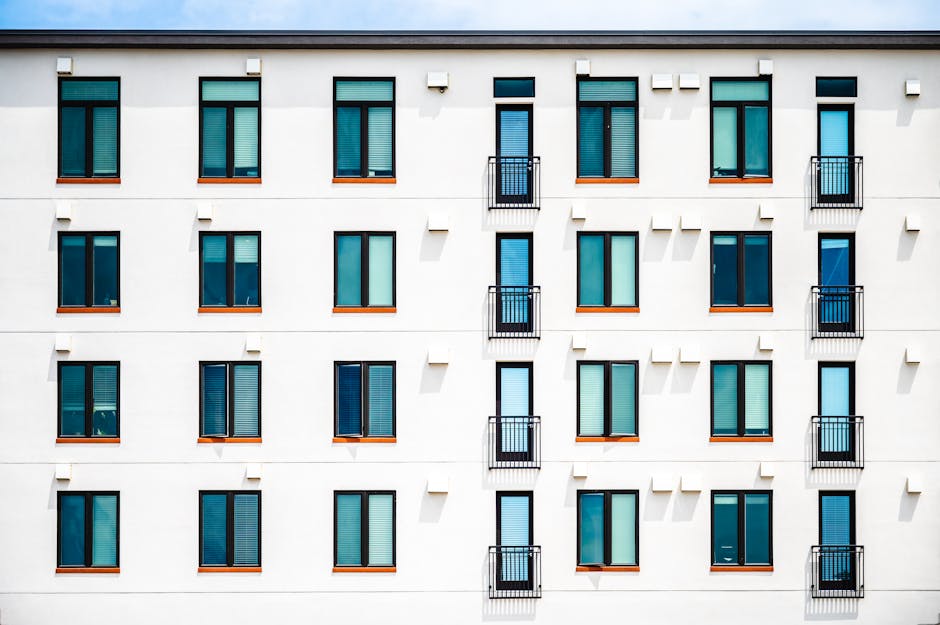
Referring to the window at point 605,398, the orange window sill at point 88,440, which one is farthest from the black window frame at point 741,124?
the orange window sill at point 88,440

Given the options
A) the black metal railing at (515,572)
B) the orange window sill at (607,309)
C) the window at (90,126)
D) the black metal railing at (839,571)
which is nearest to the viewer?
the black metal railing at (515,572)

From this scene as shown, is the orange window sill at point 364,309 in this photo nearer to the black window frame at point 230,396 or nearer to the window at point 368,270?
the window at point 368,270

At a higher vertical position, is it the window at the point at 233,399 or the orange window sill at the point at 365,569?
the window at the point at 233,399

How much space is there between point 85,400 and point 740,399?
13.3m

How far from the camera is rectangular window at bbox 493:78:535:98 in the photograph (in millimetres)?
17453

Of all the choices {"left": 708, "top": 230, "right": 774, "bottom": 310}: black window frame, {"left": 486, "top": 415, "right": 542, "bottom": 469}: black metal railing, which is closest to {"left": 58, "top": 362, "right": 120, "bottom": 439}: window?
{"left": 486, "top": 415, "right": 542, "bottom": 469}: black metal railing

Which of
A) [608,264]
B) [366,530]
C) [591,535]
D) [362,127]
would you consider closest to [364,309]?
[362,127]

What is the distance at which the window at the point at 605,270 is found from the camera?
17406 millimetres

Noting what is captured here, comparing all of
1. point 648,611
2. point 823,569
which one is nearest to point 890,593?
point 823,569

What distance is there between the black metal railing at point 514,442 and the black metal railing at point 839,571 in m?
6.03

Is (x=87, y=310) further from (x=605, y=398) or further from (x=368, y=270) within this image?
(x=605, y=398)

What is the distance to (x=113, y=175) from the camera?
17438 millimetres

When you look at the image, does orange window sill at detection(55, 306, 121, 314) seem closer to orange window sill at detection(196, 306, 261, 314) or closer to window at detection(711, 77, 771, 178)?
orange window sill at detection(196, 306, 261, 314)

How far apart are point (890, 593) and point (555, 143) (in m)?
11.4
